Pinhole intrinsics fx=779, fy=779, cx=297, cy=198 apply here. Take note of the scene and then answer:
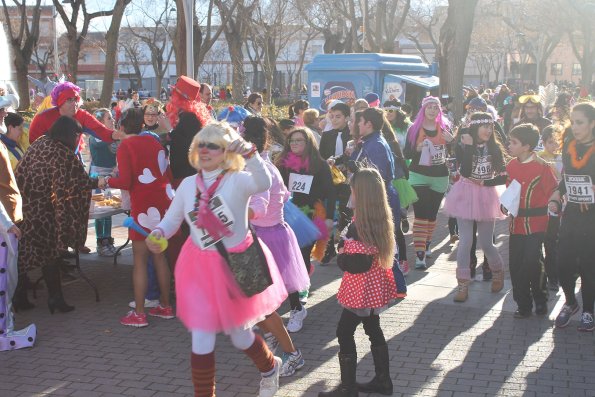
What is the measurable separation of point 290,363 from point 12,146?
145 inches

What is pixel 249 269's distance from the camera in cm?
449

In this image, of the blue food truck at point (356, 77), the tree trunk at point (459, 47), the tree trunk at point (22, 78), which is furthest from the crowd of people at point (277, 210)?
the tree trunk at point (22, 78)

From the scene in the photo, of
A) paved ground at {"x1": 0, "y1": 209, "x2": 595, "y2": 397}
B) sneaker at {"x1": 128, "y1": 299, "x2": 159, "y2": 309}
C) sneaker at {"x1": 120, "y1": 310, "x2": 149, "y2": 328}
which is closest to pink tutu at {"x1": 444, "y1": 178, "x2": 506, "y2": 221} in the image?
paved ground at {"x1": 0, "y1": 209, "x2": 595, "y2": 397}

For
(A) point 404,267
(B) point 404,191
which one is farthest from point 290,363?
(B) point 404,191

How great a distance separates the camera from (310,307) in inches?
279

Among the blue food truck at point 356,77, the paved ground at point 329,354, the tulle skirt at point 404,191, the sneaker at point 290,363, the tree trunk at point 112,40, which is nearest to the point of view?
the paved ground at point 329,354

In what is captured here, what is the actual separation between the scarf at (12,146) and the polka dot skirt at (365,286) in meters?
3.92

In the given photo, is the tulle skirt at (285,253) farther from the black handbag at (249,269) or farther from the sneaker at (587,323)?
the sneaker at (587,323)

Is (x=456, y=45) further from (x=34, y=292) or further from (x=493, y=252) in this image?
(x=34, y=292)

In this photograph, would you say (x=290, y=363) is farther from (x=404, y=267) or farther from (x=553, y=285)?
(x=553, y=285)

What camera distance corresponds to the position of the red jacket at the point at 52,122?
25.0 feet

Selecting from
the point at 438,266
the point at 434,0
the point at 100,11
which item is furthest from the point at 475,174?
the point at 434,0

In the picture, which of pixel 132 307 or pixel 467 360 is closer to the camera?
pixel 467 360

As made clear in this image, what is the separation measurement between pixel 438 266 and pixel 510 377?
11.5 feet
